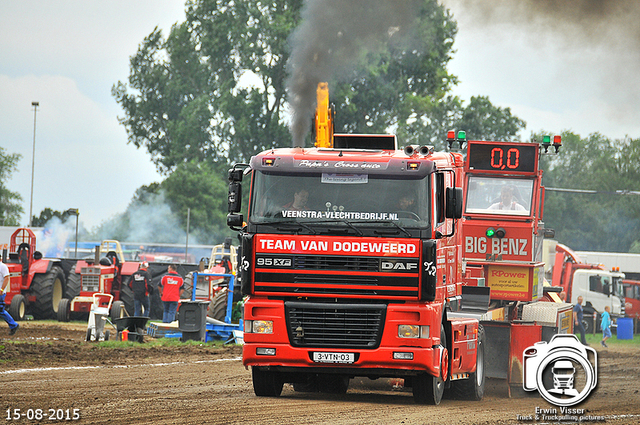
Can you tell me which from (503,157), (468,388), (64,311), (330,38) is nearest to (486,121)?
(330,38)

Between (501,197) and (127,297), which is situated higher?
(501,197)

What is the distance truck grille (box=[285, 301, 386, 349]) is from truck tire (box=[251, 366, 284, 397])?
46.4 inches

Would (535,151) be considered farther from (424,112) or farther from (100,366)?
(424,112)

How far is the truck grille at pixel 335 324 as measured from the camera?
10648 millimetres

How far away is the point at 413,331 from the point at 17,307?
18.7 meters

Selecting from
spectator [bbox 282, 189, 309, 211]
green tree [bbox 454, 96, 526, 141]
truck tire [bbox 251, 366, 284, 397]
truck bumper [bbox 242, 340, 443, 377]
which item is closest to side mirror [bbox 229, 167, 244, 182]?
A: spectator [bbox 282, 189, 309, 211]

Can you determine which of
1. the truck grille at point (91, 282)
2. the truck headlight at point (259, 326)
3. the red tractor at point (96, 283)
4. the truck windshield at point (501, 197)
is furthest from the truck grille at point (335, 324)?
the truck grille at point (91, 282)

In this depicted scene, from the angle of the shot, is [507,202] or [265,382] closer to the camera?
[265,382]

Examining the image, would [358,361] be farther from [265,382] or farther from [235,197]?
[235,197]

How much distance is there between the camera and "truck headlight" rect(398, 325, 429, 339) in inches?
417

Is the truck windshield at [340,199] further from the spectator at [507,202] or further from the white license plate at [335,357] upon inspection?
the spectator at [507,202]

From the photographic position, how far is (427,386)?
11438mm
